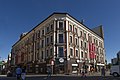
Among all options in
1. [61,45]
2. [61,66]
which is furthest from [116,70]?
[61,45]

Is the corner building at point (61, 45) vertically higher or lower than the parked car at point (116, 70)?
higher

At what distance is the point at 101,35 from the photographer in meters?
68.4

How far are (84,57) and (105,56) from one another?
23399 millimetres

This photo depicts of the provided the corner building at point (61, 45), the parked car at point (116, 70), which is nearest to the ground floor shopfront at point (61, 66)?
the corner building at point (61, 45)

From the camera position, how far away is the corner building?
42.7 meters

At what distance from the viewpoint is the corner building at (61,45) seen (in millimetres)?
42688

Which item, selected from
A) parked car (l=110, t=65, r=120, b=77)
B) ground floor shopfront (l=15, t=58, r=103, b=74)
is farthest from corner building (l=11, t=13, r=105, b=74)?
parked car (l=110, t=65, r=120, b=77)

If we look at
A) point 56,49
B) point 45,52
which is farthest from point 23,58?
point 56,49

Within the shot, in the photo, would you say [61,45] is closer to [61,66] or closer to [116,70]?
[61,66]

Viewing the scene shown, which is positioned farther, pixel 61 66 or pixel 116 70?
pixel 61 66

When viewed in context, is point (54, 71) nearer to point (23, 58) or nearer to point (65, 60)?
point (65, 60)

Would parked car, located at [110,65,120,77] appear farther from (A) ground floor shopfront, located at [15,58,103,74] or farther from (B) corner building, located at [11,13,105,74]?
(B) corner building, located at [11,13,105,74]

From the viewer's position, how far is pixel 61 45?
1695 inches

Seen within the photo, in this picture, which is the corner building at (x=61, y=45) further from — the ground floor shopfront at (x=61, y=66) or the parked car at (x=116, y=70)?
the parked car at (x=116, y=70)
